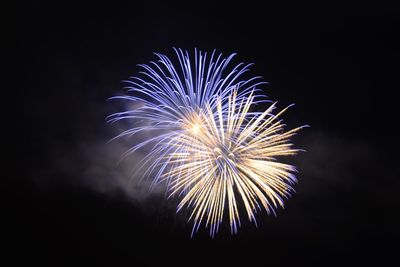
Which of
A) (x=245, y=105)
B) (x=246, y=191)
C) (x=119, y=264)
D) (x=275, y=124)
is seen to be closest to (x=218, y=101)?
(x=245, y=105)

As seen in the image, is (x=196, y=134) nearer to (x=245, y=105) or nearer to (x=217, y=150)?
(x=217, y=150)

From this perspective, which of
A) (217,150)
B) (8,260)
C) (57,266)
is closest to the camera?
(217,150)

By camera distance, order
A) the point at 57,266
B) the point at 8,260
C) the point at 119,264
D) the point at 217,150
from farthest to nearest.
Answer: the point at 119,264, the point at 57,266, the point at 8,260, the point at 217,150

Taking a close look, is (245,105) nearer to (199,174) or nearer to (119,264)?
(199,174)

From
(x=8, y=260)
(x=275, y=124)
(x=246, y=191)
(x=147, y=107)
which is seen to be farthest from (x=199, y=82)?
(x=8, y=260)

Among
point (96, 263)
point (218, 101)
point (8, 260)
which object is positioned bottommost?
point (218, 101)

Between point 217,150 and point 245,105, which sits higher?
point 245,105

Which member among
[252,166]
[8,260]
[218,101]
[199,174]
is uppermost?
[8,260]

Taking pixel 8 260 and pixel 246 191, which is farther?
pixel 8 260

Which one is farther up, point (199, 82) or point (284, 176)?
point (199, 82)
